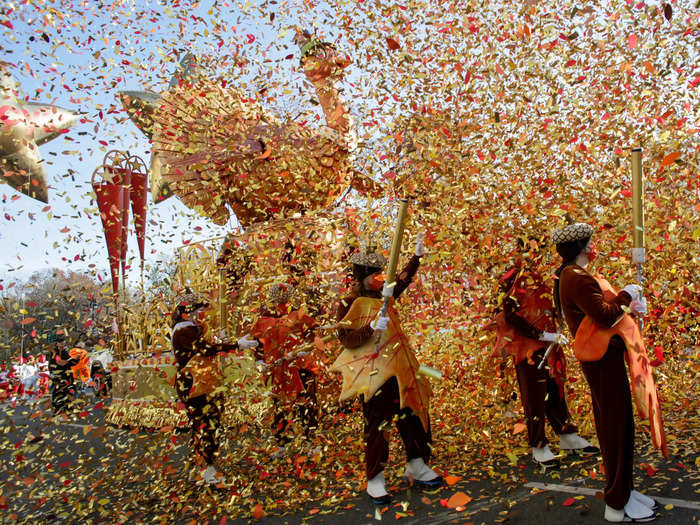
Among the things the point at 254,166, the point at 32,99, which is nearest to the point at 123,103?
the point at 32,99

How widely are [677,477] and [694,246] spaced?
6.24ft

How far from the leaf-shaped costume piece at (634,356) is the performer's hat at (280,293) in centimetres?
341

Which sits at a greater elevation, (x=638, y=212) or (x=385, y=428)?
(x=638, y=212)

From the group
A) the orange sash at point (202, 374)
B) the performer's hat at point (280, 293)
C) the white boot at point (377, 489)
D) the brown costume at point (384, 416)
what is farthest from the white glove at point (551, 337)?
the orange sash at point (202, 374)

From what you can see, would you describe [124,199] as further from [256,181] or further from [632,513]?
[632,513]

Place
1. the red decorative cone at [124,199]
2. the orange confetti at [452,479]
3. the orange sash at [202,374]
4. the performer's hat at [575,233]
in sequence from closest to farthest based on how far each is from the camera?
the performer's hat at [575,233]
the orange confetti at [452,479]
the orange sash at [202,374]
the red decorative cone at [124,199]

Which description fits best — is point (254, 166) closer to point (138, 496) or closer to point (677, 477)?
point (138, 496)

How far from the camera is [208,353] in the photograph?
522 cm

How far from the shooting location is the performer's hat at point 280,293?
5895 mm

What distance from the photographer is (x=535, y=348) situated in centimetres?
457

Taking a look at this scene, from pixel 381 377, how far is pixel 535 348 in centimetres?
147

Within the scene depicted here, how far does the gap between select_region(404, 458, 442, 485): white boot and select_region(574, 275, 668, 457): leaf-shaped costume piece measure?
1644 mm

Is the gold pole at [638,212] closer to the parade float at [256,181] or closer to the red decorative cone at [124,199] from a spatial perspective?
the parade float at [256,181]

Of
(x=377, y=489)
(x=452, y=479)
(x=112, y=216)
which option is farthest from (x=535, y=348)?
(x=112, y=216)
